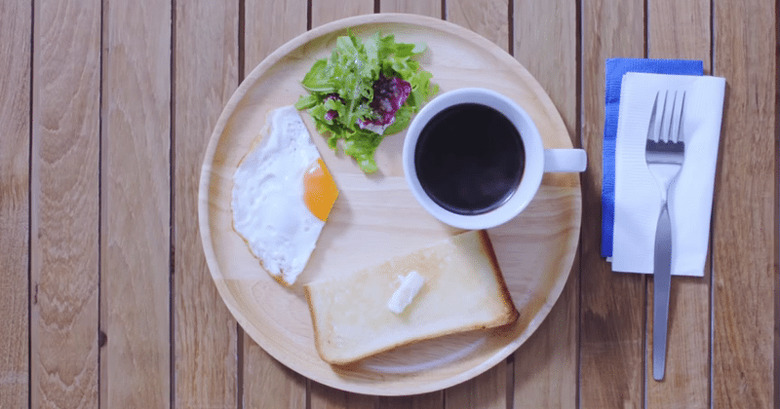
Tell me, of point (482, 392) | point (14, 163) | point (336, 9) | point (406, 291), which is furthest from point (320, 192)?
point (14, 163)

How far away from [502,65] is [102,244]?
67 cm

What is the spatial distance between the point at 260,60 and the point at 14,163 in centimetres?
43

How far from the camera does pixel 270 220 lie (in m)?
0.87

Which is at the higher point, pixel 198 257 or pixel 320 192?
pixel 320 192

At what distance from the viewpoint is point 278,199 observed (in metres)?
0.87

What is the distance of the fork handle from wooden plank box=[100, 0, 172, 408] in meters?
0.74

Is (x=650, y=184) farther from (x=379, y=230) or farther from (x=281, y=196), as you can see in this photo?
(x=281, y=196)

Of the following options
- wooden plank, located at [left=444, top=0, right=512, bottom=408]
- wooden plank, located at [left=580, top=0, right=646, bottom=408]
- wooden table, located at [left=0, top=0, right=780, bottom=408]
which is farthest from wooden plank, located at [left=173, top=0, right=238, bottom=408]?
wooden plank, located at [left=580, top=0, right=646, bottom=408]

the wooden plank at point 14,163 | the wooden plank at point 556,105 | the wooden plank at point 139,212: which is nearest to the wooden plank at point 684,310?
the wooden plank at point 556,105

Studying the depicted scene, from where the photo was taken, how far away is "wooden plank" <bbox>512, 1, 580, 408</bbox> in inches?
35.7

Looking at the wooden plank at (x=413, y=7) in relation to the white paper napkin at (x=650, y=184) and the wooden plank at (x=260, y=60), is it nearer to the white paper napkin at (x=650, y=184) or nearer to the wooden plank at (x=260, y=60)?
the wooden plank at (x=260, y=60)

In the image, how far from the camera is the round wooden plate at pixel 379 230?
2.80ft

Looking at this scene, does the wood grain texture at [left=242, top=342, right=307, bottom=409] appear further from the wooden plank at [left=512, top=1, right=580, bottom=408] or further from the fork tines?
the fork tines

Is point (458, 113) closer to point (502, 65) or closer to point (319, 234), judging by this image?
point (502, 65)
